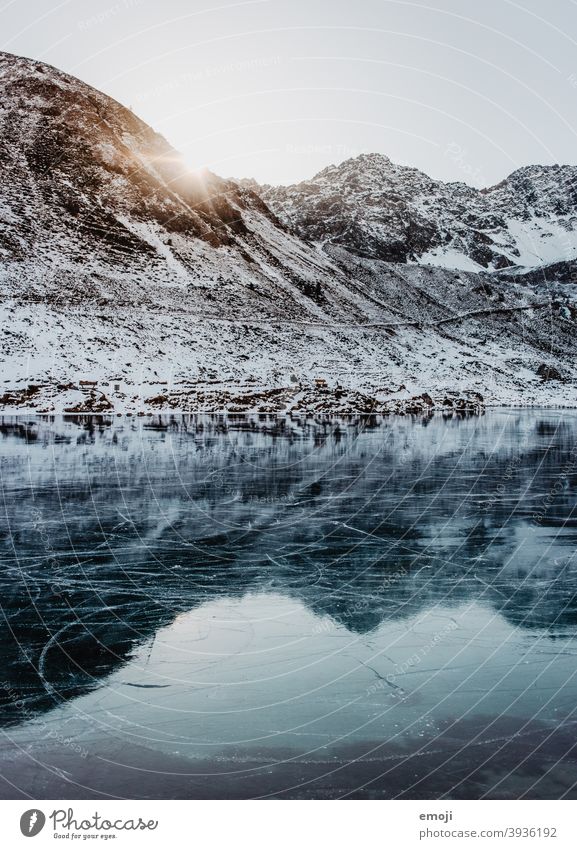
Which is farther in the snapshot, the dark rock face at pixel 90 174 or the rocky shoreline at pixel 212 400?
the dark rock face at pixel 90 174

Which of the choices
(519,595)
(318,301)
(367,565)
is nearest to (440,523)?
(367,565)

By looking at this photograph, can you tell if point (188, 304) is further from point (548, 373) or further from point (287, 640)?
point (287, 640)

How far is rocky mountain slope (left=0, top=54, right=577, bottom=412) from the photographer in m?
68.6

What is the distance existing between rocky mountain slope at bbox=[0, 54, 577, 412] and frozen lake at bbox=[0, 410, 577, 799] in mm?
40341

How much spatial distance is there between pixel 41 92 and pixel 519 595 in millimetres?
128521

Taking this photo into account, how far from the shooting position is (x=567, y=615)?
11633 millimetres
